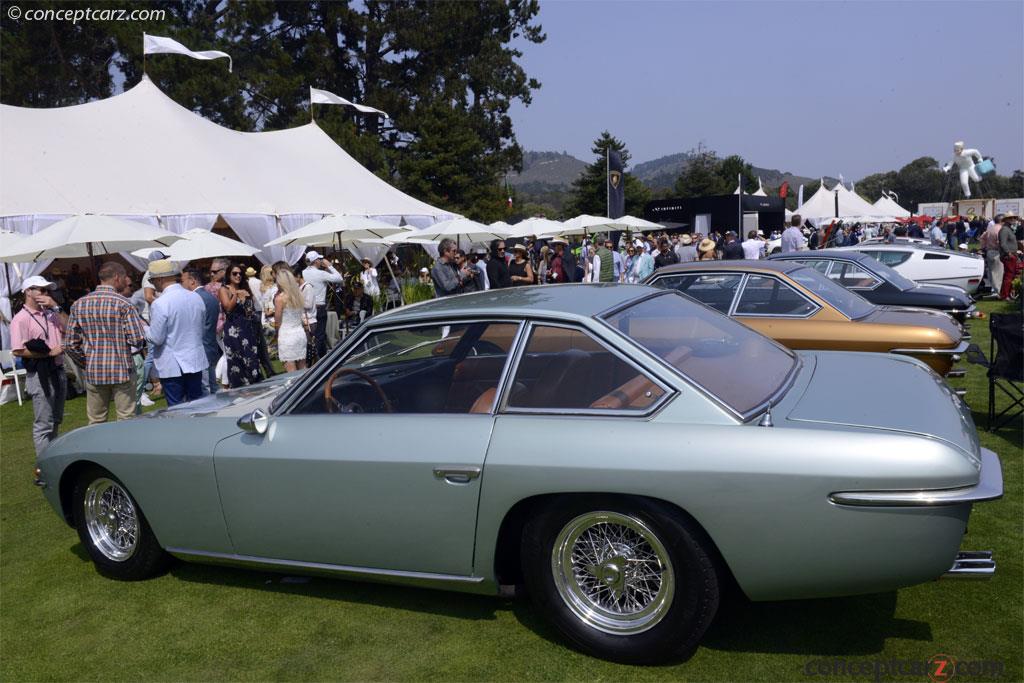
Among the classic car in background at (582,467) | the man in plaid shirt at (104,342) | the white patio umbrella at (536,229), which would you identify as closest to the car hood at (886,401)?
the classic car in background at (582,467)

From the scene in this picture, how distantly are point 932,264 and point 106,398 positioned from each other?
47.9ft

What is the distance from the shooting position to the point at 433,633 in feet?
11.8

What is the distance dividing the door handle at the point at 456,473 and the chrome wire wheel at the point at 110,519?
2038 millimetres

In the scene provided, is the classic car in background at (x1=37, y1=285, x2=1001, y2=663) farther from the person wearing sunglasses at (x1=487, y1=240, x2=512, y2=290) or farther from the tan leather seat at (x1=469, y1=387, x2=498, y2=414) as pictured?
the person wearing sunglasses at (x1=487, y1=240, x2=512, y2=290)

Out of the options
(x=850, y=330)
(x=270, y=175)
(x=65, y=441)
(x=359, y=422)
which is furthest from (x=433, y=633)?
(x=270, y=175)

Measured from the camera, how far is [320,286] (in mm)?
10930

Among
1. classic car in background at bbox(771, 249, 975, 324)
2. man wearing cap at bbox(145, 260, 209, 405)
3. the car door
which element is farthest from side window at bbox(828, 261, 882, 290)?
man wearing cap at bbox(145, 260, 209, 405)

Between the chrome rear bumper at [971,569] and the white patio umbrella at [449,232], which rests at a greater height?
the white patio umbrella at [449,232]

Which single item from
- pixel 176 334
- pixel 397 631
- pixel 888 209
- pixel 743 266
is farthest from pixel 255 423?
pixel 888 209

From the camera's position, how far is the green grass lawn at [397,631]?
3227 mm

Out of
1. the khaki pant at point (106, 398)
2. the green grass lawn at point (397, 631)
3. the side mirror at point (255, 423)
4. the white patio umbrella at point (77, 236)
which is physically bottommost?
the green grass lawn at point (397, 631)

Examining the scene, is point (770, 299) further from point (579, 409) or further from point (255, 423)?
point (255, 423)

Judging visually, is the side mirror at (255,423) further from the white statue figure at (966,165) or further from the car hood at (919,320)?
the white statue figure at (966,165)

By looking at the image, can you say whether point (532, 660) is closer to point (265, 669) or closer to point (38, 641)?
point (265, 669)
